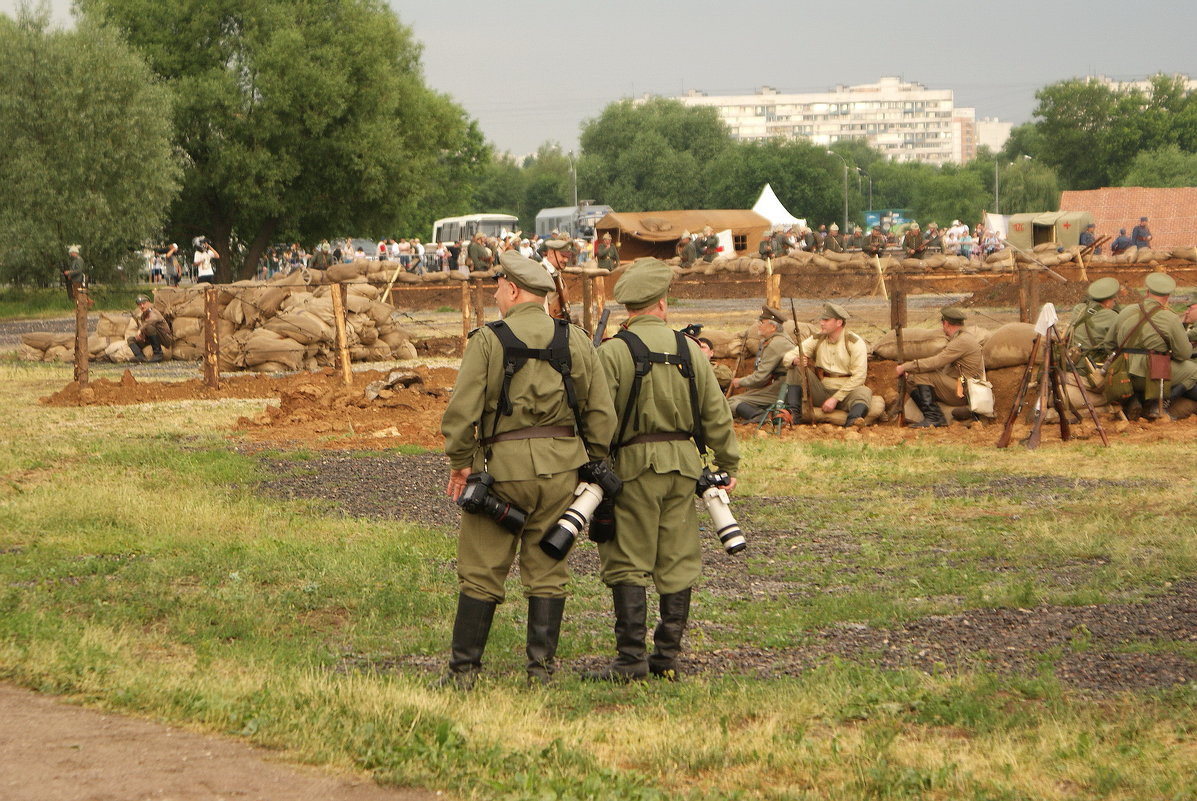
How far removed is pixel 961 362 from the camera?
14641mm

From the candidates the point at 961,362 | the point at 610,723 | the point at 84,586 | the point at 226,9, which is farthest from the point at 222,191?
the point at 610,723

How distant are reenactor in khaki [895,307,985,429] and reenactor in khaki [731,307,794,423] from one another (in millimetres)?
1201

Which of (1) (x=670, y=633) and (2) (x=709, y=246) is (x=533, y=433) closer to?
(1) (x=670, y=633)

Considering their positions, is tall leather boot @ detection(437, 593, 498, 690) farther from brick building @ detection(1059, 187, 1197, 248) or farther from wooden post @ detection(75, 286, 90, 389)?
brick building @ detection(1059, 187, 1197, 248)

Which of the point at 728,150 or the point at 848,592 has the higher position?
the point at 728,150

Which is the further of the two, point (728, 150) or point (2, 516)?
point (728, 150)

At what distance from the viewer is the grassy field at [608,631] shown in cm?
485

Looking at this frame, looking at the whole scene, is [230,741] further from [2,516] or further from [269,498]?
[269,498]

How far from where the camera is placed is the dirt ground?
4.27m

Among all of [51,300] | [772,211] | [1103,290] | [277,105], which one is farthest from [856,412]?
[772,211]

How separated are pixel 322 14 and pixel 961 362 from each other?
3356cm

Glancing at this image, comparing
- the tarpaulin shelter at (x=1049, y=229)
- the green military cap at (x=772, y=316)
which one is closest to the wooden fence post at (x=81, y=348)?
the green military cap at (x=772, y=316)

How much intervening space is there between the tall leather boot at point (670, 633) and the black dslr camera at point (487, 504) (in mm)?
773

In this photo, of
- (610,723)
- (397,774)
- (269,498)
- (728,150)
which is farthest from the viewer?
(728,150)
